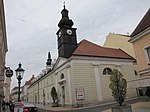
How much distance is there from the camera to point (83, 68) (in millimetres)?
27438

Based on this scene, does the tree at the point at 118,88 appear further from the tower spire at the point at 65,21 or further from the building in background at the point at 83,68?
the tower spire at the point at 65,21

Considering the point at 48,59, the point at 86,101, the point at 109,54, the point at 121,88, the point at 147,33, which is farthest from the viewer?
the point at 48,59

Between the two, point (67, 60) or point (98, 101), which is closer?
point (98, 101)

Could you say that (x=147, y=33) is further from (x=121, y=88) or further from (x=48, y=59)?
(x=48, y=59)

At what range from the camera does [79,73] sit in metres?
27.1

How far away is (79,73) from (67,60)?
315 cm

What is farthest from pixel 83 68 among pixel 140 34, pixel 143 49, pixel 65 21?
pixel 140 34

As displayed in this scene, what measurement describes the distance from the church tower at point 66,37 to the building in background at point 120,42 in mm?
10153

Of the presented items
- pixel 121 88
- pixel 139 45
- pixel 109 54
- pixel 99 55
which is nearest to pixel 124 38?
pixel 109 54

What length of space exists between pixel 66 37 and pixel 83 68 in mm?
7251

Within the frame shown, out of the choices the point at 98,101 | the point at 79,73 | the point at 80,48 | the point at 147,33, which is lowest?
the point at 98,101

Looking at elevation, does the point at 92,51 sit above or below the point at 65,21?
below

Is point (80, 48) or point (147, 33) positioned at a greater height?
point (80, 48)

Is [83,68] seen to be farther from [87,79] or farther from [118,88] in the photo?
[118,88]
